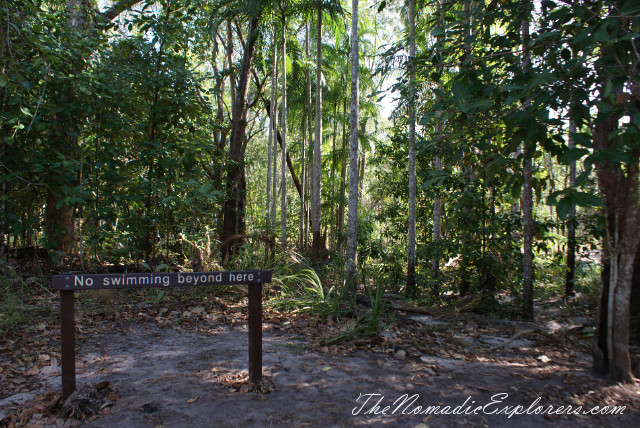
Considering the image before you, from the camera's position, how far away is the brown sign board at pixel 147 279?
3.23 m

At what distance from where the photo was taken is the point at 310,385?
383 cm

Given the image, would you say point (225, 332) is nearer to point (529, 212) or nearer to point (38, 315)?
point (38, 315)

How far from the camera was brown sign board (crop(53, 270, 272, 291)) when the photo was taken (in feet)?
10.6

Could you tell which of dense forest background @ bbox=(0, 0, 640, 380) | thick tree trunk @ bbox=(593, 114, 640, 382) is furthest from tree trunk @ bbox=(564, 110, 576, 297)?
thick tree trunk @ bbox=(593, 114, 640, 382)

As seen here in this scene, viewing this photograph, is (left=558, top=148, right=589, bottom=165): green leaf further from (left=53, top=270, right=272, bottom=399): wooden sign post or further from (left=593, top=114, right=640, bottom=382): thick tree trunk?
(left=53, top=270, right=272, bottom=399): wooden sign post

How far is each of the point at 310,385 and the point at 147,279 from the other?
175 cm

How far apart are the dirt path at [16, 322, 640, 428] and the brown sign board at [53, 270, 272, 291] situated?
0.97 meters

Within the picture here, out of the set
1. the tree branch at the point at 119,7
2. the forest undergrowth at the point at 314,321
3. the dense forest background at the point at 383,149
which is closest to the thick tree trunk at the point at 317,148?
the dense forest background at the point at 383,149

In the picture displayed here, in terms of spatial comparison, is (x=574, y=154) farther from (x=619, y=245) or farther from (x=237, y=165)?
(x=237, y=165)

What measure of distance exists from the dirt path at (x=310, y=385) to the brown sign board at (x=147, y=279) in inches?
38.1

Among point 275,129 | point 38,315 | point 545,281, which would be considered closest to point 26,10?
point 38,315

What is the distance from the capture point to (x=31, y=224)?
6.62m

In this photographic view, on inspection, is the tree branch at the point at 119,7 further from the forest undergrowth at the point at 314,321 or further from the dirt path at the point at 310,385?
the dirt path at the point at 310,385

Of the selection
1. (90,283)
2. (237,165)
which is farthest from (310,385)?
(237,165)
